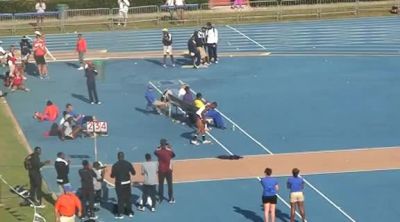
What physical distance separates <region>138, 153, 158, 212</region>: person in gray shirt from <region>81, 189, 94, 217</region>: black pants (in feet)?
3.89

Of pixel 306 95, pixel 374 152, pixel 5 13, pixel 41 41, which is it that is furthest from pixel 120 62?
pixel 374 152

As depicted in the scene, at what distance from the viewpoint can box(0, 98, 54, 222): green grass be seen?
20156 mm

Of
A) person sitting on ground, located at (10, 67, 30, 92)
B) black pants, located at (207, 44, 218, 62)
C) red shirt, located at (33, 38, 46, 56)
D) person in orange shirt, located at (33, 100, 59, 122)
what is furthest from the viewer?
black pants, located at (207, 44, 218, 62)

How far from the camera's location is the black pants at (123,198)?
64.8 feet

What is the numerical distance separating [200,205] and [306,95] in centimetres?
1135

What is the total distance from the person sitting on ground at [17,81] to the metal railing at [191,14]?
42.4ft

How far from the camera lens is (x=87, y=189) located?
64.9 feet

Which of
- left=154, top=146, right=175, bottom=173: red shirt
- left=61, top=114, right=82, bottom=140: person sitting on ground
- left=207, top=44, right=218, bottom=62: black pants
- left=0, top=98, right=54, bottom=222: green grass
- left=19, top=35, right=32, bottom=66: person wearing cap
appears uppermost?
left=19, top=35, right=32, bottom=66: person wearing cap

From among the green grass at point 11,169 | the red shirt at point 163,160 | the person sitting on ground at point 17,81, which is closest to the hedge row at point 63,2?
the person sitting on ground at point 17,81

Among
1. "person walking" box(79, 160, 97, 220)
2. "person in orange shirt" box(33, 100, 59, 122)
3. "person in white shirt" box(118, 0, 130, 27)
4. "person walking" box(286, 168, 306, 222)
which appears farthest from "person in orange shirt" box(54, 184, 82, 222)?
"person in white shirt" box(118, 0, 130, 27)

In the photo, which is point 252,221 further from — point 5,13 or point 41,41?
point 5,13

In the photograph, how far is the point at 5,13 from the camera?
156 ft

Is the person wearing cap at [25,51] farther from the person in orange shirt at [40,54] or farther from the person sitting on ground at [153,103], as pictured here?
the person sitting on ground at [153,103]

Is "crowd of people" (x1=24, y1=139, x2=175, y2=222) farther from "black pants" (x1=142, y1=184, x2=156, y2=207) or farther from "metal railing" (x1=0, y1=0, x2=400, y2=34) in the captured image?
"metal railing" (x1=0, y1=0, x2=400, y2=34)
